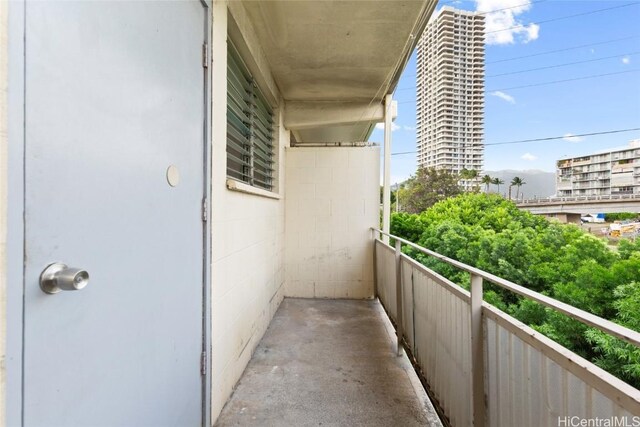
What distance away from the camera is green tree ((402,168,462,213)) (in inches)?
1147

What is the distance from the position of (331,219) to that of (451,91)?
→ 13.3m

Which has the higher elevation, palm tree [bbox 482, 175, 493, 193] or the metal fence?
palm tree [bbox 482, 175, 493, 193]

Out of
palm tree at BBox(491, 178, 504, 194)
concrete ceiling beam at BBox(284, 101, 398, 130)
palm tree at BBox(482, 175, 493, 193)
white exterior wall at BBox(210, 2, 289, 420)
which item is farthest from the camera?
palm tree at BBox(491, 178, 504, 194)

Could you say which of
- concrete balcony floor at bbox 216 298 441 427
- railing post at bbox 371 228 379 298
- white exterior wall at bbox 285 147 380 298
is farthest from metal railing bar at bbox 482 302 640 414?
white exterior wall at bbox 285 147 380 298

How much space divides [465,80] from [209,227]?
15833 mm

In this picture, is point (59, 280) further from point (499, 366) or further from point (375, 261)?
point (375, 261)

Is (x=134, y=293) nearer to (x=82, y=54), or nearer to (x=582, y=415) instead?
(x=82, y=54)

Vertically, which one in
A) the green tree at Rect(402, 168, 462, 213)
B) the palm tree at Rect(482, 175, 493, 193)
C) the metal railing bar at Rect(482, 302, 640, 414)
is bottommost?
the metal railing bar at Rect(482, 302, 640, 414)

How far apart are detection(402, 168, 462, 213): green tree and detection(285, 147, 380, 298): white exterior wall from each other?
85.4 feet

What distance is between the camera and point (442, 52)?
10023 mm

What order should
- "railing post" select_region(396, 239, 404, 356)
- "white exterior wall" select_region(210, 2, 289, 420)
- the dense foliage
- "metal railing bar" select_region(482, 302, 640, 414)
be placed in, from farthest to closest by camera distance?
1. "railing post" select_region(396, 239, 404, 356)
2. the dense foliage
3. "white exterior wall" select_region(210, 2, 289, 420)
4. "metal railing bar" select_region(482, 302, 640, 414)

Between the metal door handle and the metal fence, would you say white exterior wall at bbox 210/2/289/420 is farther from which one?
the metal fence

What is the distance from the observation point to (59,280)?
80 centimetres

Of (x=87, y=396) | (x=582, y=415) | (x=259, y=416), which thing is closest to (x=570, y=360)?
(x=582, y=415)
